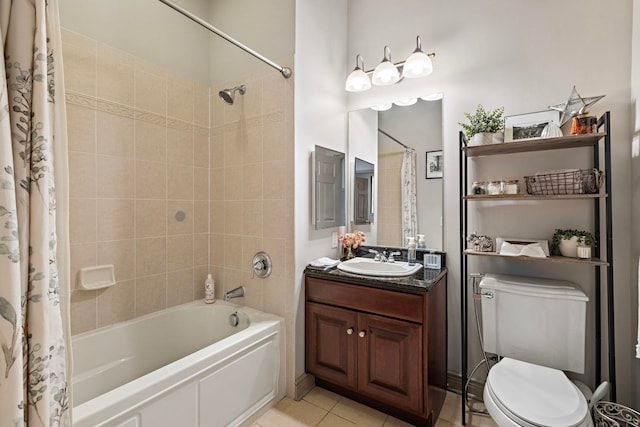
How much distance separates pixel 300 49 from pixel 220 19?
34.2 inches

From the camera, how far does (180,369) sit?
140 cm

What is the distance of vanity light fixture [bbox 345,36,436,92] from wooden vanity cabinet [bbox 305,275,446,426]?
54.4 inches

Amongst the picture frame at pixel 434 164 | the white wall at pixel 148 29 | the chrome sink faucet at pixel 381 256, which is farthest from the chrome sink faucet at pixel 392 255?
the white wall at pixel 148 29

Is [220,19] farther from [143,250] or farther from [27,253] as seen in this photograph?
[27,253]

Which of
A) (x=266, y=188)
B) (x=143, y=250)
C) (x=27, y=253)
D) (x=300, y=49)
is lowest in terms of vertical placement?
(x=143, y=250)

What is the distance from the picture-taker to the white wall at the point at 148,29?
175 centimetres

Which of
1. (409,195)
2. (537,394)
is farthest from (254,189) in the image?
(537,394)

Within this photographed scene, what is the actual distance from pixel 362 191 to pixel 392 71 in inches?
35.5

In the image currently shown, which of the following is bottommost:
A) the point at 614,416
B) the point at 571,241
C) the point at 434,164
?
the point at 614,416

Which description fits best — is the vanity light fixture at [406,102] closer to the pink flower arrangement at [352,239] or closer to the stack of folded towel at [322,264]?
the pink flower arrangement at [352,239]

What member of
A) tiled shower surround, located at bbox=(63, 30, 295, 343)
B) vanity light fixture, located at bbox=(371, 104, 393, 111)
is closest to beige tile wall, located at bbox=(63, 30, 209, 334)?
tiled shower surround, located at bbox=(63, 30, 295, 343)

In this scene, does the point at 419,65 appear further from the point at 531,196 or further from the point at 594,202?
the point at 594,202

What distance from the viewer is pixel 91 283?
1779 millimetres

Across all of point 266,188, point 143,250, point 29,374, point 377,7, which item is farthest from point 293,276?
point 377,7
